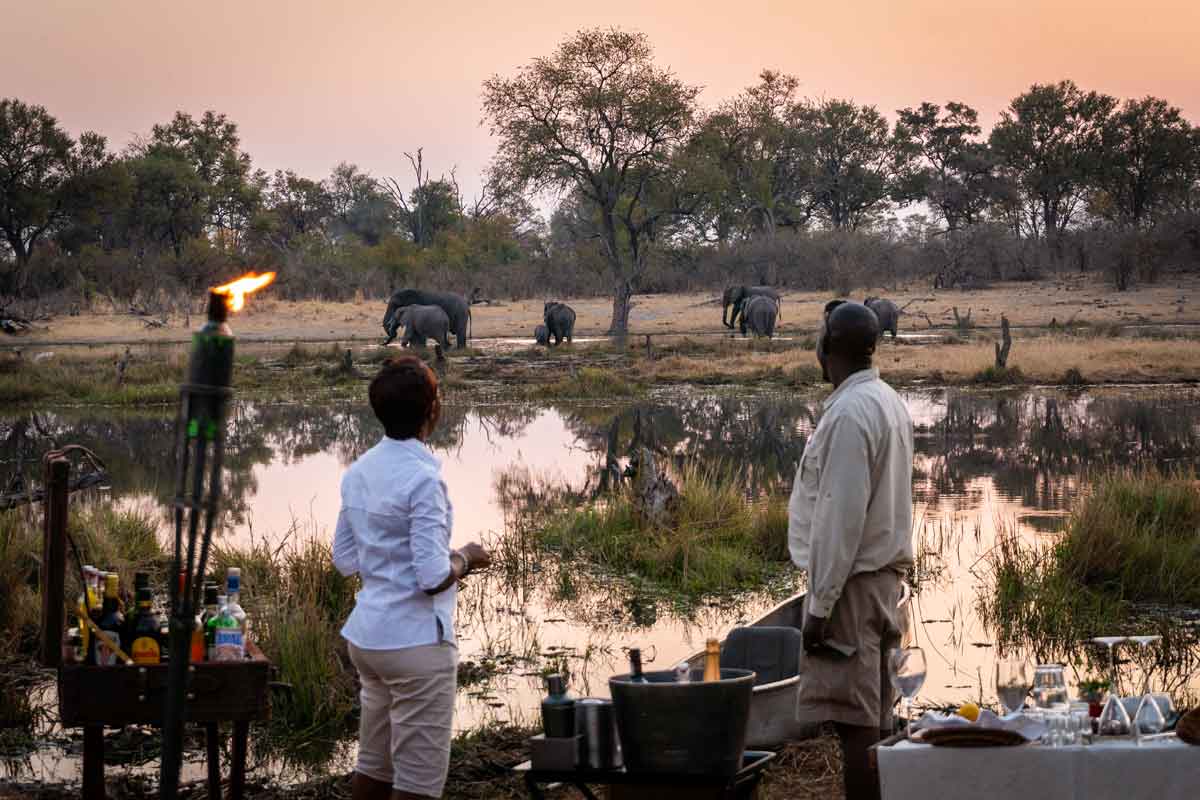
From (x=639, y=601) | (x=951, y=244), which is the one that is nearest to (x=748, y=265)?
(x=951, y=244)

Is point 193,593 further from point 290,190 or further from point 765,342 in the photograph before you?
point 290,190

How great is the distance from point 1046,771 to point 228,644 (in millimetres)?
2603

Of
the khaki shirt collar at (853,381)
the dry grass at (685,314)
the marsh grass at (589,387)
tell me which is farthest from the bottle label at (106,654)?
the dry grass at (685,314)

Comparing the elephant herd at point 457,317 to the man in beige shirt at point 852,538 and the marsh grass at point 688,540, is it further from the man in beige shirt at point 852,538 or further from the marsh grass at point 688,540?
the man in beige shirt at point 852,538

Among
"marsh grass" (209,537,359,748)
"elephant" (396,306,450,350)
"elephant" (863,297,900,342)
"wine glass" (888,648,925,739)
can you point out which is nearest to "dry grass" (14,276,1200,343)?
"elephant" (396,306,450,350)

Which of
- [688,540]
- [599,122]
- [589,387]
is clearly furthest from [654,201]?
[688,540]

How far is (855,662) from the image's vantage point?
4.62m

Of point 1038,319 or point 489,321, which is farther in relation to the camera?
point 489,321

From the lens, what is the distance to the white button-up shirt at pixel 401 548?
4281mm

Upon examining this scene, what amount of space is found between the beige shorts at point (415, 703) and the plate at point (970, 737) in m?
1.30

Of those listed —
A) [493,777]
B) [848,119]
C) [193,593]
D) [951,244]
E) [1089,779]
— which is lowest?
[493,777]

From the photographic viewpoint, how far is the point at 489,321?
4959cm

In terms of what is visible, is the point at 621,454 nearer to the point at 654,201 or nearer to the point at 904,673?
the point at 904,673

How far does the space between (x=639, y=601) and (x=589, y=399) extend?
1813 centimetres
